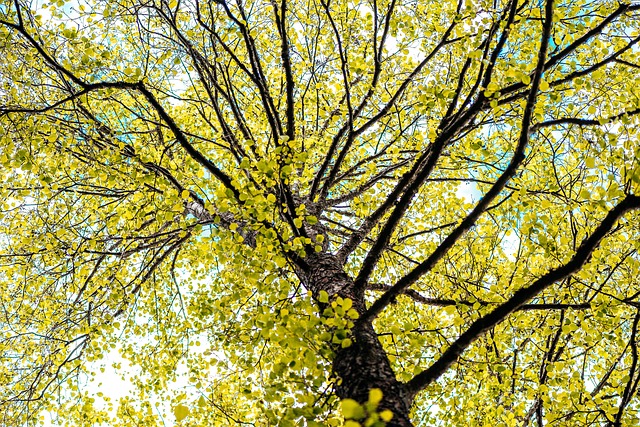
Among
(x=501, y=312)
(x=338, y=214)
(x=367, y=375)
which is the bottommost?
(x=367, y=375)

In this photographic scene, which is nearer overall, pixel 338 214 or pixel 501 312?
pixel 501 312

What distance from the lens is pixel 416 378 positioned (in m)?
3.36

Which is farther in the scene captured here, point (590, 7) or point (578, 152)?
point (578, 152)

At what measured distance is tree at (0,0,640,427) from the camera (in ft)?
12.4

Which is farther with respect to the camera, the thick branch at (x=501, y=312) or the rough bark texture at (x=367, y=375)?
the thick branch at (x=501, y=312)

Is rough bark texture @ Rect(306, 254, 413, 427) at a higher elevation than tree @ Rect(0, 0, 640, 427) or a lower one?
lower

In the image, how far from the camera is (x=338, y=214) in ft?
32.8

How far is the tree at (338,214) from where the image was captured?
3781 millimetres

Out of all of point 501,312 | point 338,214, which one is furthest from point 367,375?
point 338,214

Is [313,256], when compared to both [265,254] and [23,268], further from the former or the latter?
[23,268]

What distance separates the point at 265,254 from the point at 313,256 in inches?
33.7

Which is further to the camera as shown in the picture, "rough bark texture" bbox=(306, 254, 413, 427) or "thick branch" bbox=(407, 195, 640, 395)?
"thick branch" bbox=(407, 195, 640, 395)

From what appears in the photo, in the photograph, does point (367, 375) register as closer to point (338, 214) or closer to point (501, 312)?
point (501, 312)

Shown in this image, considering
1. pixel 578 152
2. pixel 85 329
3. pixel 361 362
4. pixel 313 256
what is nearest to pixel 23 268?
pixel 85 329
